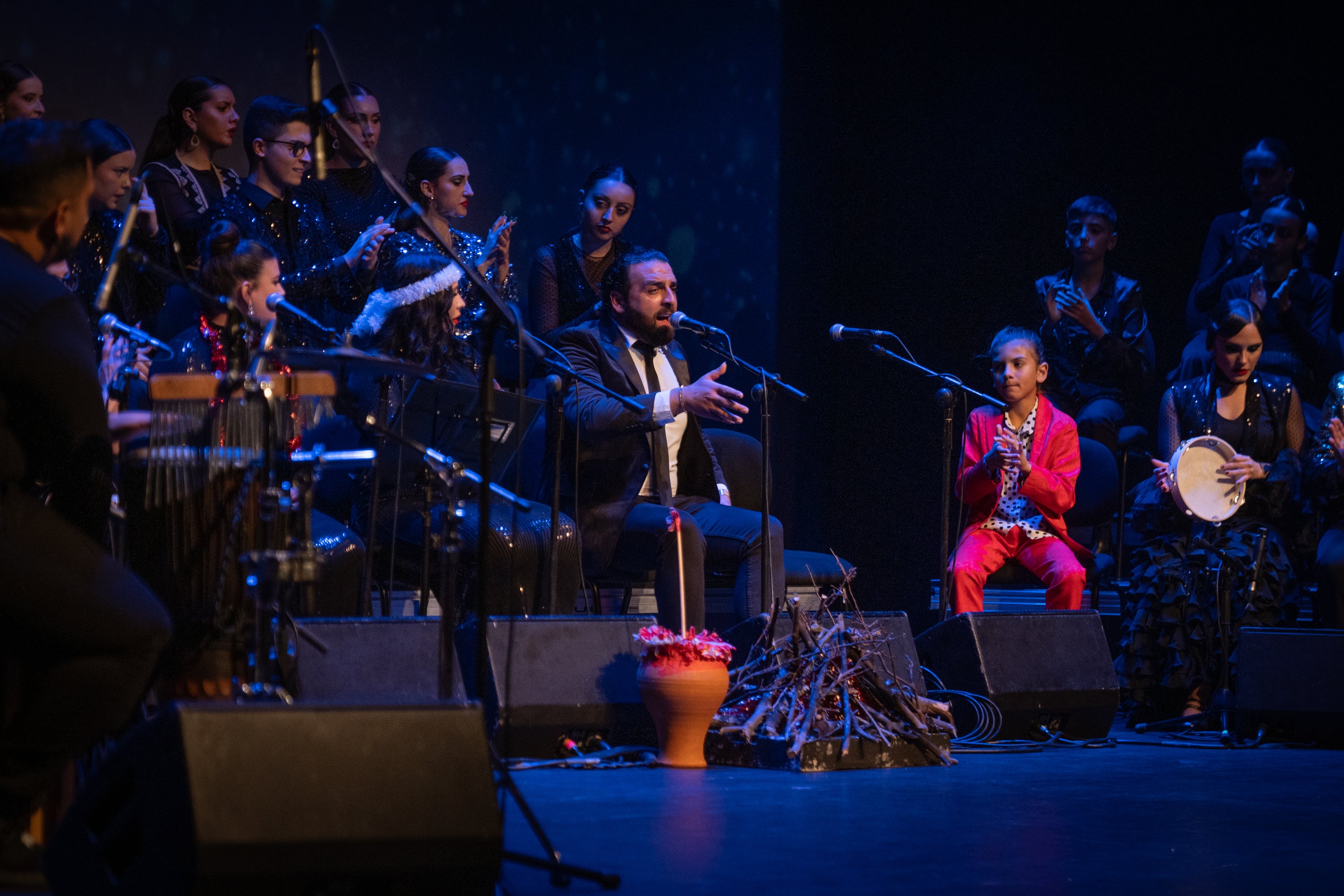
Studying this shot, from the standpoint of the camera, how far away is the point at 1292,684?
5016 mm

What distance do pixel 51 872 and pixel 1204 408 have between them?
477 cm

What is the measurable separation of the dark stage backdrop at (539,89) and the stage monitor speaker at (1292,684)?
107 inches

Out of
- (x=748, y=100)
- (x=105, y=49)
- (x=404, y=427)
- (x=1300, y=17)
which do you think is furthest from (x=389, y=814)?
(x=1300, y=17)

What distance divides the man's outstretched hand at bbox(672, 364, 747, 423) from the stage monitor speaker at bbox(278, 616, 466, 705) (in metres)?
1.16

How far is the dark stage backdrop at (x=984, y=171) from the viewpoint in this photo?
746 cm

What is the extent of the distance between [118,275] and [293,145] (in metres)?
0.90

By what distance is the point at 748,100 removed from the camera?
7.07 metres

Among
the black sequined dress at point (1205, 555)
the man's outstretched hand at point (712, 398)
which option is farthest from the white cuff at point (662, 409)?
the black sequined dress at point (1205, 555)

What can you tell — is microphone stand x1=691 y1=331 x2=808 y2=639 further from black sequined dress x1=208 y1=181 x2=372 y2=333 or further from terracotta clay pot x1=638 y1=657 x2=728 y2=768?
black sequined dress x1=208 y1=181 x2=372 y2=333

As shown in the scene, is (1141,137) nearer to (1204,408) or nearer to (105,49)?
(1204,408)

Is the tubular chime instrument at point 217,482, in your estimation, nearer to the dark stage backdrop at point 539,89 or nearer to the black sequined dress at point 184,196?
the black sequined dress at point 184,196

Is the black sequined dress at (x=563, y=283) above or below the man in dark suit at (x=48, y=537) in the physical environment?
above

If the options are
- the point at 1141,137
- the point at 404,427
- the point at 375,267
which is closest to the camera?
the point at 404,427

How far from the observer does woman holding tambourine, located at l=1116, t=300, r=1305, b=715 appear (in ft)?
18.3
